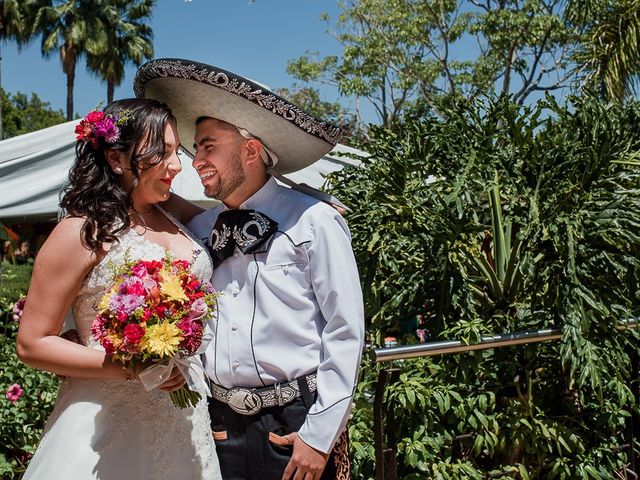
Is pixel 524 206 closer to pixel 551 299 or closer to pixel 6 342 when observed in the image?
pixel 551 299

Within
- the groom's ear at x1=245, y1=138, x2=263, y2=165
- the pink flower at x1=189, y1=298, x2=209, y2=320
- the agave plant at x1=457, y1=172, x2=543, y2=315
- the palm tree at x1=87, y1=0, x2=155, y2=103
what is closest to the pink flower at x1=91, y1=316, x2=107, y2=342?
the pink flower at x1=189, y1=298, x2=209, y2=320

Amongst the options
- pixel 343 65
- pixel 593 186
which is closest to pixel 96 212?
pixel 593 186

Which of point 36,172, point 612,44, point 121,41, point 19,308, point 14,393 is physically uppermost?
point 121,41

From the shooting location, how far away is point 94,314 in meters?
2.13

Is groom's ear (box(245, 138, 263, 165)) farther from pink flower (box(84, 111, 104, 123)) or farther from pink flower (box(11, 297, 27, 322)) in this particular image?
pink flower (box(11, 297, 27, 322))

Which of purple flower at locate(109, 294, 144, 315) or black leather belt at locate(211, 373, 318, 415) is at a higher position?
purple flower at locate(109, 294, 144, 315)

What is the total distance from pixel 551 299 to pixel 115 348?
2.09 m

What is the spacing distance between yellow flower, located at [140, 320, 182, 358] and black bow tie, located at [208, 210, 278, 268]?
1.48ft

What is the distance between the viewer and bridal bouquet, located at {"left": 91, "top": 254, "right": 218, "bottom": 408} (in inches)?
74.1

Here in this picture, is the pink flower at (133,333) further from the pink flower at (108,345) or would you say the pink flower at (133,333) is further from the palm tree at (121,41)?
the palm tree at (121,41)

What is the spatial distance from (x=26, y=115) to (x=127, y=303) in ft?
155

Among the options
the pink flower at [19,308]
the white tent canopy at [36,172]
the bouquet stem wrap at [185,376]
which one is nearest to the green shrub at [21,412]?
the pink flower at [19,308]

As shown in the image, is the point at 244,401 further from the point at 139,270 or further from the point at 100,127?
the point at 100,127

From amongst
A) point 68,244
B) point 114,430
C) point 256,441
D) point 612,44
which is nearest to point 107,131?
point 68,244
